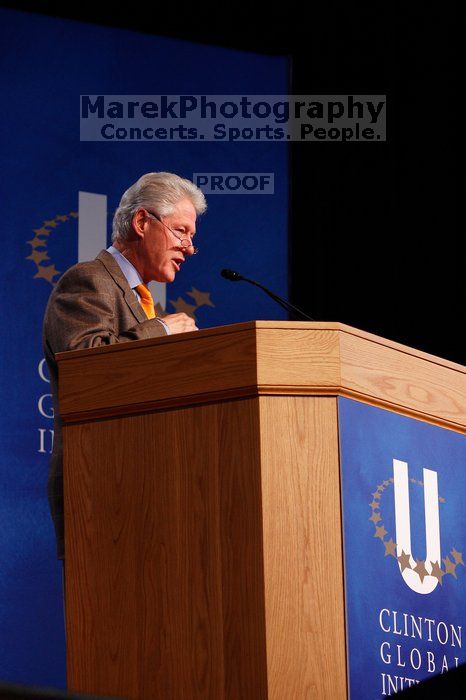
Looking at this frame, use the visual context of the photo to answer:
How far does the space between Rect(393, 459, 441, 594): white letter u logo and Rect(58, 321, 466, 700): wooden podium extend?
0.41ft

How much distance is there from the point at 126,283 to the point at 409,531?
3.03ft

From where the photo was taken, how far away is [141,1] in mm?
4305

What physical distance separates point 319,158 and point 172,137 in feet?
2.03

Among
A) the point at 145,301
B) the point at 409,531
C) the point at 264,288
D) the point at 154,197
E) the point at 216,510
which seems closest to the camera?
the point at 216,510

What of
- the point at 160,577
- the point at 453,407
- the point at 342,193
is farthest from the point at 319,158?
the point at 160,577

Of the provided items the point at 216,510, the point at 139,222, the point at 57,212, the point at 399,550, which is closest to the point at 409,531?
the point at 399,550

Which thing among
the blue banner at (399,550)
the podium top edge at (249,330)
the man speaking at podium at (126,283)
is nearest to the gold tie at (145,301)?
the man speaking at podium at (126,283)

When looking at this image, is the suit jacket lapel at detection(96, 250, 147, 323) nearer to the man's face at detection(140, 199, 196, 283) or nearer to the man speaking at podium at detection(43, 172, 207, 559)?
the man speaking at podium at detection(43, 172, 207, 559)

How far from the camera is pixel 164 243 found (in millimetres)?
2945

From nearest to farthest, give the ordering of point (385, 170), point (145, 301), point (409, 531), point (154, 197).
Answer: point (409, 531)
point (145, 301)
point (154, 197)
point (385, 170)

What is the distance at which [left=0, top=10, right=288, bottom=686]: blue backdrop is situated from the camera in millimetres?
3695

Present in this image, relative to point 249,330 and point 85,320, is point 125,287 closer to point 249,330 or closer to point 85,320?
point 85,320

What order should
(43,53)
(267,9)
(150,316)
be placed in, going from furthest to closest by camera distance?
1. (267,9)
2. (43,53)
3. (150,316)

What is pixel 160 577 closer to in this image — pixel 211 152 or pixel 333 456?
pixel 333 456
